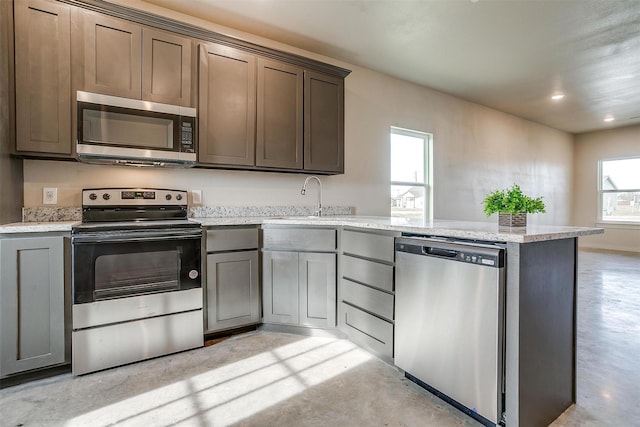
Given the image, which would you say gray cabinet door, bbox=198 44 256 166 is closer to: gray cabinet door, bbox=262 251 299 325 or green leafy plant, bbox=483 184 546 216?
gray cabinet door, bbox=262 251 299 325

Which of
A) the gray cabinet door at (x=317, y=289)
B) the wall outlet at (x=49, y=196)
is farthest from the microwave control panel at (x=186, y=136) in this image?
the gray cabinet door at (x=317, y=289)

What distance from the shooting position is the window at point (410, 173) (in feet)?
14.5

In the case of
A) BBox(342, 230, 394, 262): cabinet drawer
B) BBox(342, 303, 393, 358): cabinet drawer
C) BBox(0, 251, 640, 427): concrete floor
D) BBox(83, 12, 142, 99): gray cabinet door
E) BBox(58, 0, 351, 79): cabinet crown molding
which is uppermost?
BBox(58, 0, 351, 79): cabinet crown molding

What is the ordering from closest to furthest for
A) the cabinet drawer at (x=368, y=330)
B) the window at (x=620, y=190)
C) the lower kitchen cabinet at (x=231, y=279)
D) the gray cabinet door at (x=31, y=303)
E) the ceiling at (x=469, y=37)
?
the gray cabinet door at (x=31, y=303) < the cabinet drawer at (x=368, y=330) < the lower kitchen cabinet at (x=231, y=279) < the ceiling at (x=469, y=37) < the window at (x=620, y=190)

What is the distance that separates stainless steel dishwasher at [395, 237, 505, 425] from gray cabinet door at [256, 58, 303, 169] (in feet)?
4.96

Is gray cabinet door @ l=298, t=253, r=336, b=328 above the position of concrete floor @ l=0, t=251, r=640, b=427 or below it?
above

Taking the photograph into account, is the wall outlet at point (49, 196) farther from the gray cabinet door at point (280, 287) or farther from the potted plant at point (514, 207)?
the potted plant at point (514, 207)

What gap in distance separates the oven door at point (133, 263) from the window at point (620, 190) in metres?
8.82

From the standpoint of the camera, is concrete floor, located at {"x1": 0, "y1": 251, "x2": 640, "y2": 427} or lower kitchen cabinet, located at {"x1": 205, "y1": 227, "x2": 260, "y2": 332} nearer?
concrete floor, located at {"x1": 0, "y1": 251, "x2": 640, "y2": 427}

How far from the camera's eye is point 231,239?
8.48ft

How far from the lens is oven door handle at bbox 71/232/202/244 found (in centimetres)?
204

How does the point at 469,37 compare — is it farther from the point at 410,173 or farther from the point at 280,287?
the point at 280,287

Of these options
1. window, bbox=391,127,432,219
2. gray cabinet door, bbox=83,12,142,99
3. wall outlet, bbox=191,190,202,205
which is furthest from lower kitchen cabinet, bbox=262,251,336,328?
window, bbox=391,127,432,219

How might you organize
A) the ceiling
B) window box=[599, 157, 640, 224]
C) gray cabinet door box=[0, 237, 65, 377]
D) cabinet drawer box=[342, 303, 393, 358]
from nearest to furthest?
gray cabinet door box=[0, 237, 65, 377] < cabinet drawer box=[342, 303, 393, 358] < the ceiling < window box=[599, 157, 640, 224]
